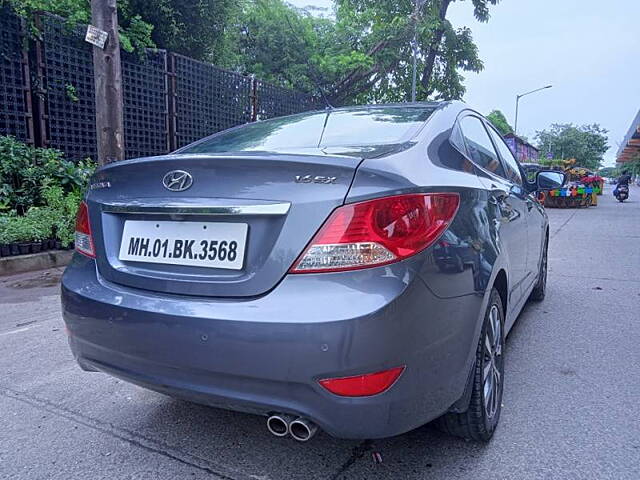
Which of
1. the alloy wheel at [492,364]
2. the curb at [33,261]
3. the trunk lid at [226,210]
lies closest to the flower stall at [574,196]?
the curb at [33,261]

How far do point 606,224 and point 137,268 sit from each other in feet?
41.5

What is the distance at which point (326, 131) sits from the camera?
2.47m

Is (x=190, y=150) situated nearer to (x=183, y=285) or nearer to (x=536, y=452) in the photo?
(x=183, y=285)

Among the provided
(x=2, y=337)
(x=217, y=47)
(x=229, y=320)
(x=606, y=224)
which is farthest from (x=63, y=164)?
(x=606, y=224)

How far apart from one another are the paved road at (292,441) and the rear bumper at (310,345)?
1.44 feet

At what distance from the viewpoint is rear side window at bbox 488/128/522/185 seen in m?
3.23

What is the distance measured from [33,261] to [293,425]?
5.33m

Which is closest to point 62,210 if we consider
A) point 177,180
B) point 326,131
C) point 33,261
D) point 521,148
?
point 33,261

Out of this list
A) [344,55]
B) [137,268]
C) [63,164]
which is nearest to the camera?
[137,268]

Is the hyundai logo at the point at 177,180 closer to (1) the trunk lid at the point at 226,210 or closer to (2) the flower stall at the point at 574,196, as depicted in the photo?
(1) the trunk lid at the point at 226,210

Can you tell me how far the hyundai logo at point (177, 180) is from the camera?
179 cm

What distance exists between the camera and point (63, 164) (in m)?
7.32

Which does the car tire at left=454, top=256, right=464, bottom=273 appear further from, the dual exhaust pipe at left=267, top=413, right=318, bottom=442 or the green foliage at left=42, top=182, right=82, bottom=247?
the green foliage at left=42, top=182, right=82, bottom=247

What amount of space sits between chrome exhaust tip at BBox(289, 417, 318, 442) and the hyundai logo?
0.88 metres
